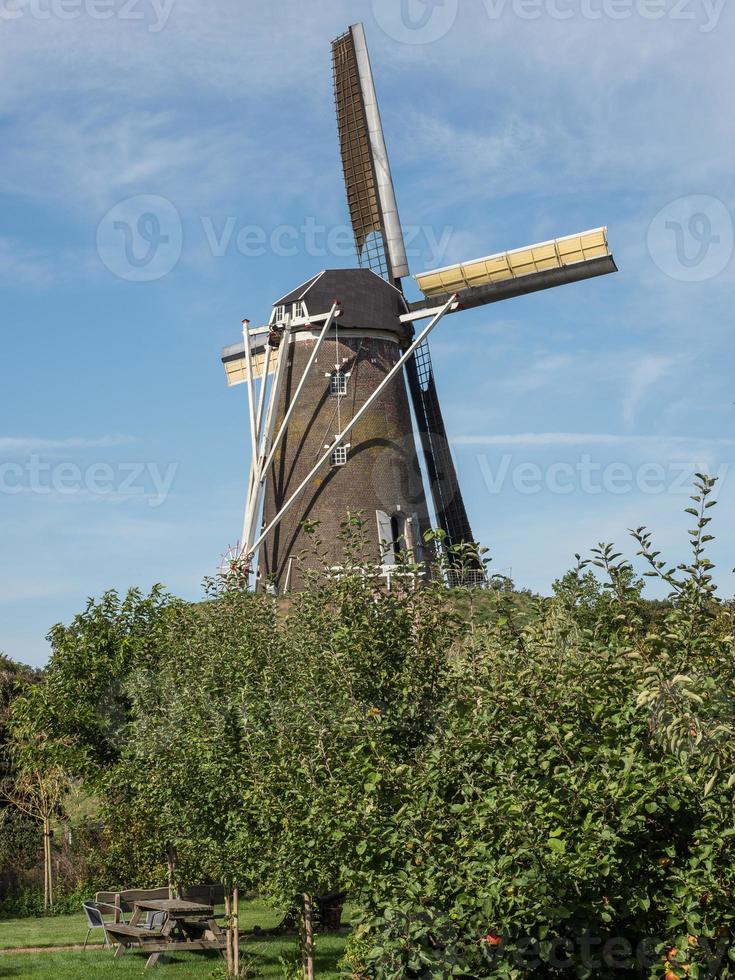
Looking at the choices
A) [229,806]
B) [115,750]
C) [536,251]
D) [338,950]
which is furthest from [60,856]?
[536,251]

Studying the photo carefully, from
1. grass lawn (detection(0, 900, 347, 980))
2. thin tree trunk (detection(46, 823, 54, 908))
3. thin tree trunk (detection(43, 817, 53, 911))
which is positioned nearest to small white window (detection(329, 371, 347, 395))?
thin tree trunk (detection(43, 817, 53, 911))

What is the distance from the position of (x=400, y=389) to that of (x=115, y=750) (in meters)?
16.7

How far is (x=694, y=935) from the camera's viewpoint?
6672mm

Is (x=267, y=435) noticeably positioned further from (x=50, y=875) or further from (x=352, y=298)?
(x=50, y=875)

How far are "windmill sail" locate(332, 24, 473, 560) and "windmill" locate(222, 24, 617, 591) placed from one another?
0.77 m

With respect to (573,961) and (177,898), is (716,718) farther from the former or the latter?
(177,898)

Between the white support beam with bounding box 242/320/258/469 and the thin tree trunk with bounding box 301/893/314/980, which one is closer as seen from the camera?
the thin tree trunk with bounding box 301/893/314/980

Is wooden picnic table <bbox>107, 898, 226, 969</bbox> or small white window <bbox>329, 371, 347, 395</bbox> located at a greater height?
small white window <bbox>329, 371, 347, 395</bbox>

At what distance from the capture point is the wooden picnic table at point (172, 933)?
18.2 metres

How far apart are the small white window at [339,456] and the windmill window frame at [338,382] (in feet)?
6.15

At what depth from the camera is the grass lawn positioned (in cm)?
1705

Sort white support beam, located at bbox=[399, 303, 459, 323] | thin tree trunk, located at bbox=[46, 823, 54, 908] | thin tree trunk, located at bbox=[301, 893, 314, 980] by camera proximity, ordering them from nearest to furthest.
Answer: thin tree trunk, located at bbox=[301, 893, 314, 980]
thin tree trunk, located at bbox=[46, 823, 54, 908]
white support beam, located at bbox=[399, 303, 459, 323]

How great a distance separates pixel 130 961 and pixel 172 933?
1.81 meters

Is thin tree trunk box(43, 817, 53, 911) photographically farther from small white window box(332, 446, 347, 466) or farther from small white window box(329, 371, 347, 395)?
small white window box(329, 371, 347, 395)
